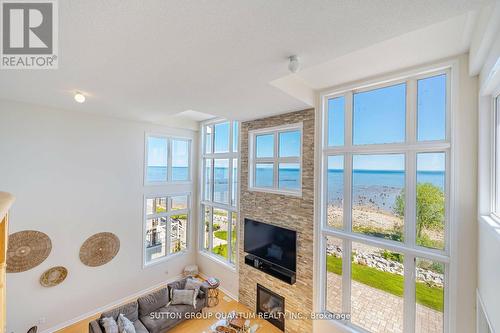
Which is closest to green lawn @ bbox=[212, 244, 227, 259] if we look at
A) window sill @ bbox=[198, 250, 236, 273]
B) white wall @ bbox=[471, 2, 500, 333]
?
window sill @ bbox=[198, 250, 236, 273]

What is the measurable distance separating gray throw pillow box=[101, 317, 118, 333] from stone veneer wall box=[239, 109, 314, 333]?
2.90m

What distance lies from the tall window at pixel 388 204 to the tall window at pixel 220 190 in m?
2.84

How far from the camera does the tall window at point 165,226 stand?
20.5 feet

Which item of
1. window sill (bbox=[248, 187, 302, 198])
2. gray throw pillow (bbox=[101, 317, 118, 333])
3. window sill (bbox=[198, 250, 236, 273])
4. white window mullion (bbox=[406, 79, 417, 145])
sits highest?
white window mullion (bbox=[406, 79, 417, 145])

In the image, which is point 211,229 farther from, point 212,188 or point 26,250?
point 26,250

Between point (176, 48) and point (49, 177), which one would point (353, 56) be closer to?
point (176, 48)

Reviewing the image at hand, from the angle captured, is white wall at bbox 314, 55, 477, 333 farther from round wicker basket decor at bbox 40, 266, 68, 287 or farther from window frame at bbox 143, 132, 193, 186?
round wicker basket decor at bbox 40, 266, 68, 287

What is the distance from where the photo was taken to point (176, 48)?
2.22 m

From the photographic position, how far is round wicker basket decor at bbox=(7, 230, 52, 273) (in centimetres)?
404

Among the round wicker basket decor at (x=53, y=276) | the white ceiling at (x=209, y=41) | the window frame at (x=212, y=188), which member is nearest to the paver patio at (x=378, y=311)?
the window frame at (x=212, y=188)

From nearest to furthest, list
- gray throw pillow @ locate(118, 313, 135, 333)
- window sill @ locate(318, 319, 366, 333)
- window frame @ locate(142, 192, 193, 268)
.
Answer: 1. window sill @ locate(318, 319, 366, 333)
2. gray throw pillow @ locate(118, 313, 135, 333)
3. window frame @ locate(142, 192, 193, 268)

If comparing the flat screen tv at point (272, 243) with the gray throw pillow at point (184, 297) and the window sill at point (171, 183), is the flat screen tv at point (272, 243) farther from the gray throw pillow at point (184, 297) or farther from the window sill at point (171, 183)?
the window sill at point (171, 183)

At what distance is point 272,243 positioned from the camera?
4906 mm

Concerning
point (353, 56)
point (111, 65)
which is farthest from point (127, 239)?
point (353, 56)
